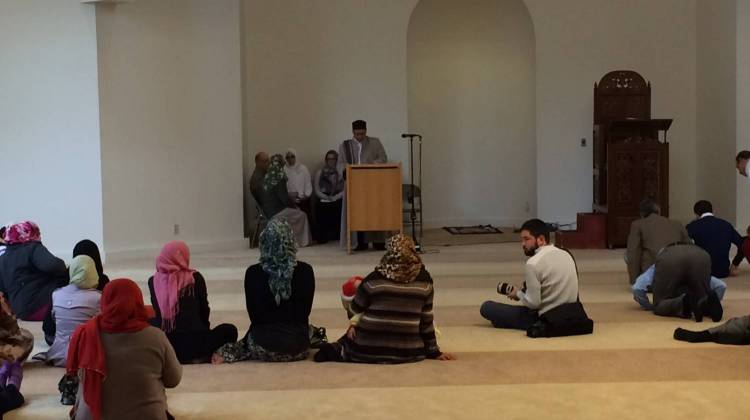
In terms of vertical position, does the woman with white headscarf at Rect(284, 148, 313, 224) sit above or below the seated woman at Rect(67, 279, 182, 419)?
above

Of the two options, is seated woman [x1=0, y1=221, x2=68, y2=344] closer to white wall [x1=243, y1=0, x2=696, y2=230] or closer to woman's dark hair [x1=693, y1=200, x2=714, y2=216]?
woman's dark hair [x1=693, y1=200, x2=714, y2=216]

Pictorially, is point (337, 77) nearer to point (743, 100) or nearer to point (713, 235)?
point (743, 100)

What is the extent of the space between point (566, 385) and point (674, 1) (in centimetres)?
943

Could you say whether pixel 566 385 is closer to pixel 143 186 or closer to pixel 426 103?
pixel 143 186

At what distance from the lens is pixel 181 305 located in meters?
5.90

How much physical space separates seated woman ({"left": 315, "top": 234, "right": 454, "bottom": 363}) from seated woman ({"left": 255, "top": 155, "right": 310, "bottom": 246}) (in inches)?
239

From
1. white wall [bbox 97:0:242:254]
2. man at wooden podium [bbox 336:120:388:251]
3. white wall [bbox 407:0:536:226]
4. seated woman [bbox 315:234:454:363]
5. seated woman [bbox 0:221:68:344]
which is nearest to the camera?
seated woman [bbox 315:234:454:363]

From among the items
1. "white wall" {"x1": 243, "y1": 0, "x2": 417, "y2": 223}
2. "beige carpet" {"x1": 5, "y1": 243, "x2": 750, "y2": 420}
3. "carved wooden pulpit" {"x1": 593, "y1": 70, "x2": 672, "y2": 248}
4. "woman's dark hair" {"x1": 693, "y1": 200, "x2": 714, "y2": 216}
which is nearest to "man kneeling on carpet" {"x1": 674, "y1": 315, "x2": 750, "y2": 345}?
"beige carpet" {"x1": 5, "y1": 243, "x2": 750, "y2": 420}

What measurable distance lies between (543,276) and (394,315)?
1312mm

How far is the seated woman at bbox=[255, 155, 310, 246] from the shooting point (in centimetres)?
1204

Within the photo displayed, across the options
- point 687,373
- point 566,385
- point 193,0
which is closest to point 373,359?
point 566,385

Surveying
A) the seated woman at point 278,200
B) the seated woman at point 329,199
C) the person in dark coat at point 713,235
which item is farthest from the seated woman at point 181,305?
the seated woman at point 329,199

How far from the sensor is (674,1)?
13.4 meters

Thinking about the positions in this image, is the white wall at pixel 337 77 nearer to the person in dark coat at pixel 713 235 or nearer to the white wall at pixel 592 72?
the white wall at pixel 592 72
